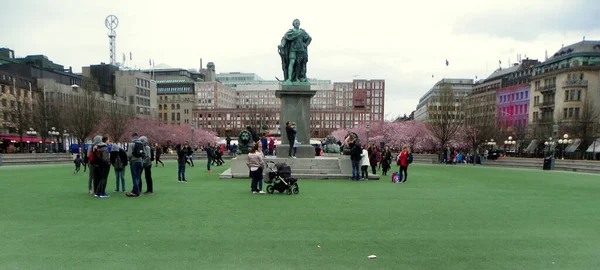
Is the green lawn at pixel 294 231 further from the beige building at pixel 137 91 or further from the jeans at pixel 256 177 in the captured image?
the beige building at pixel 137 91

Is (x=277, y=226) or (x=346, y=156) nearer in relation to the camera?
(x=277, y=226)

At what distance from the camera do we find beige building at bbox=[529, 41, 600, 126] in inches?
2376

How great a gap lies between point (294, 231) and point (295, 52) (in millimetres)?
14477

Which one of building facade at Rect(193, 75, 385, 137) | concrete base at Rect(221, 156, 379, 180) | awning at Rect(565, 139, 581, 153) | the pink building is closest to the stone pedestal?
concrete base at Rect(221, 156, 379, 180)

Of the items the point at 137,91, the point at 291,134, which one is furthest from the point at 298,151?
the point at 137,91

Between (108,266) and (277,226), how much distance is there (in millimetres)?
3358

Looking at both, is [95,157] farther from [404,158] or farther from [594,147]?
[594,147]

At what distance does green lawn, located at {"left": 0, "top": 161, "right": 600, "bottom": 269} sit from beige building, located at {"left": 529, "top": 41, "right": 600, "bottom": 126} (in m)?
59.3

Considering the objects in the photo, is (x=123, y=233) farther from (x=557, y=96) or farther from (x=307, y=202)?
(x=557, y=96)

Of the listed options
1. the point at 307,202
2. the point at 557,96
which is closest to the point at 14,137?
the point at 307,202

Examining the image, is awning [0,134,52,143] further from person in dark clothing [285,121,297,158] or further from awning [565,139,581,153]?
awning [565,139,581,153]

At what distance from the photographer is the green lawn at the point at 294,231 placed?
5.68m

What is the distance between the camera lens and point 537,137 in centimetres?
5419

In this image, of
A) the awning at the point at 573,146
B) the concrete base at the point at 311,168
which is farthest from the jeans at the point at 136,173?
the awning at the point at 573,146
